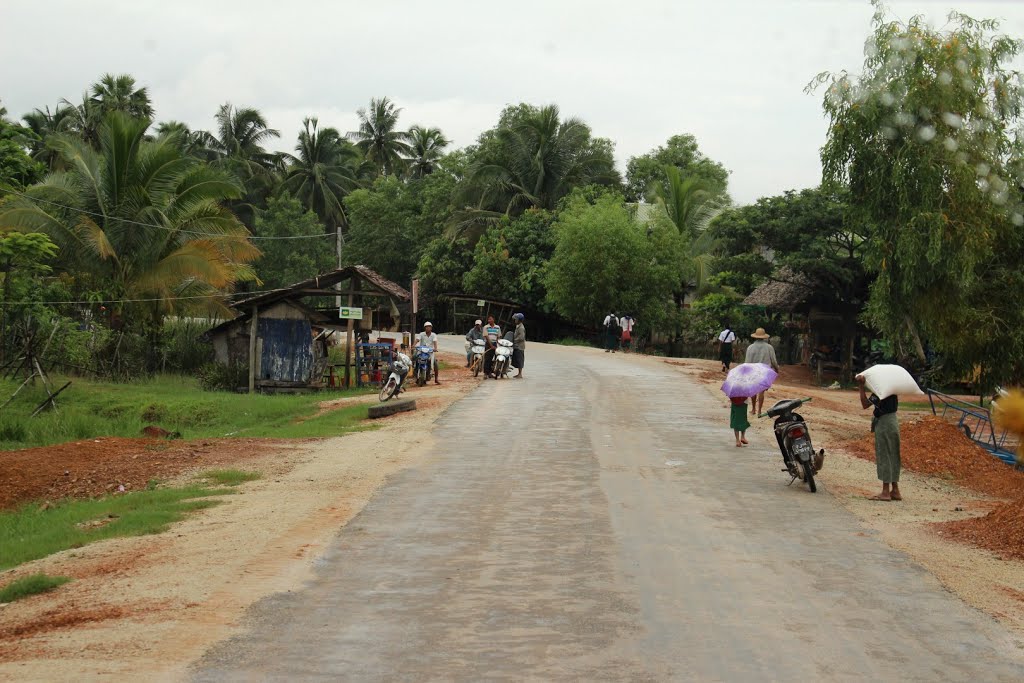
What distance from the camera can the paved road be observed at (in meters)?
6.31

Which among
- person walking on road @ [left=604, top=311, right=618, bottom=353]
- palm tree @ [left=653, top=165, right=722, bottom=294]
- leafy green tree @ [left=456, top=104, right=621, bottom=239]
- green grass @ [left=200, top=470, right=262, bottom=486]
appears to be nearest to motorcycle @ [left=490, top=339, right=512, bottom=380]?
person walking on road @ [left=604, top=311, right=618, bottom=353]

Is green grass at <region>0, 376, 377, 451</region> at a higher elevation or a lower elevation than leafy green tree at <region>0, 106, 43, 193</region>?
lower

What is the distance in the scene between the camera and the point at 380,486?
12539mm

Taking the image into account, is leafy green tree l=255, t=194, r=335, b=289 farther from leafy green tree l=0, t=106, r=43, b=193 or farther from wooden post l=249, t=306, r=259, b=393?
wooden post l=249, t=306, r=259, b=393

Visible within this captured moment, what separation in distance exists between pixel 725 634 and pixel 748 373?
8598 mm

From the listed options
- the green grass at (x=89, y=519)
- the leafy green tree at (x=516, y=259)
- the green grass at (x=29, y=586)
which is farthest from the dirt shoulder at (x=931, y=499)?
the leafy green tree at (x=516, y=259)

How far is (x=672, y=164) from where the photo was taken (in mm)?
70125

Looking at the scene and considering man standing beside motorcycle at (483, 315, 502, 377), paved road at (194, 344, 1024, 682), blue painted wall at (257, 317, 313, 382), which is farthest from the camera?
blue painted wall at (257, 317, 313, 382)

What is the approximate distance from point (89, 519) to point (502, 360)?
1696cm

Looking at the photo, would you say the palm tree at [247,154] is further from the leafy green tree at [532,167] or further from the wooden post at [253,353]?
the wooden post at [253,353]

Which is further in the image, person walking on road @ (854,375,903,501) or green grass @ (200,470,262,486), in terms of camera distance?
green grass @ (200,470,262,486)

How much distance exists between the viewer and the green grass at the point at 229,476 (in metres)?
13.7

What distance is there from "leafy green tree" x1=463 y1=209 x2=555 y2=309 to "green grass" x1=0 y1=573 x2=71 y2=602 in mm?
42908

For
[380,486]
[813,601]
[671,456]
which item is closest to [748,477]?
[671,456]
